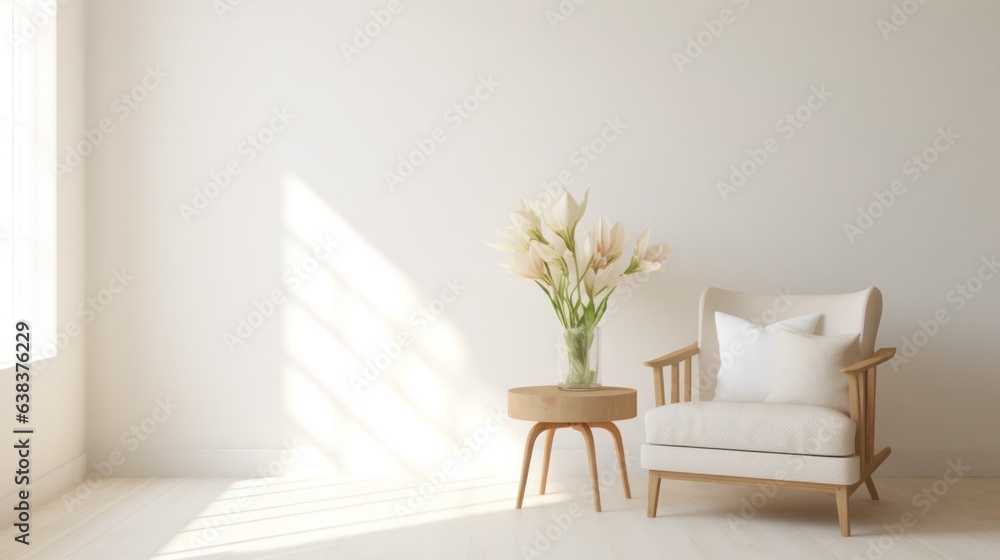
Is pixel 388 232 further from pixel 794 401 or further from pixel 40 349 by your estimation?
pixel 794 401

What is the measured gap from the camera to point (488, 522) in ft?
12.2

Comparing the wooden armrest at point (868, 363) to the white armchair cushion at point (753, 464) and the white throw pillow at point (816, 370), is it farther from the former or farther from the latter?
the white armchair cushion at point (753, 464)

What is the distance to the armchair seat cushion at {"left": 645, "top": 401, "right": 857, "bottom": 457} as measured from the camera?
3.42 metres

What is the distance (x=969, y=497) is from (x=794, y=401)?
3.72 feet

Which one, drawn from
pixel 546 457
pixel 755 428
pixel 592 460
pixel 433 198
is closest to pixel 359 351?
pixel 433 198

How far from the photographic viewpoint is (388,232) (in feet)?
15.4

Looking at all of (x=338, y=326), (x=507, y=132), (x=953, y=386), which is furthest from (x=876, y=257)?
(x=338, y=326)

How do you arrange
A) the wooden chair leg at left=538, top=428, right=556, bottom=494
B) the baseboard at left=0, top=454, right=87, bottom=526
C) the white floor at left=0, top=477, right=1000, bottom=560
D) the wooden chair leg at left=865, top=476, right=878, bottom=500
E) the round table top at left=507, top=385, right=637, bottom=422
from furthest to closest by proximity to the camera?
the wooden chair leg at left=538, top=428, right=556, bottom=494 → the wooden chair leg at left=865, top=476, right=878, bottom=500 → the round table top at left=507, top=385, right=637, bottom=422 → the baseboard at left=0, top=454, right=87, bottom=526 → the white floor at left=0, top=477, right=1000, bottom=560

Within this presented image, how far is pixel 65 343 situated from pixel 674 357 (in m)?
2.98

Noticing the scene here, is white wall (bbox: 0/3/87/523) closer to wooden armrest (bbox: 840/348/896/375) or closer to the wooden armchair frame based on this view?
the wooden armchair frame

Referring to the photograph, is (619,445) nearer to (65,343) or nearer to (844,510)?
(844,510)

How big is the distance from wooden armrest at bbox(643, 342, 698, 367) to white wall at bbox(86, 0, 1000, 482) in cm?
43

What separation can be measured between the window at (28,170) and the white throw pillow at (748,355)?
10.6 feet

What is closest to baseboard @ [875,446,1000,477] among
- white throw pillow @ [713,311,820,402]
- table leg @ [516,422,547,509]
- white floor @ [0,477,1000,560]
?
white floor @ [0,477,1000,560]
